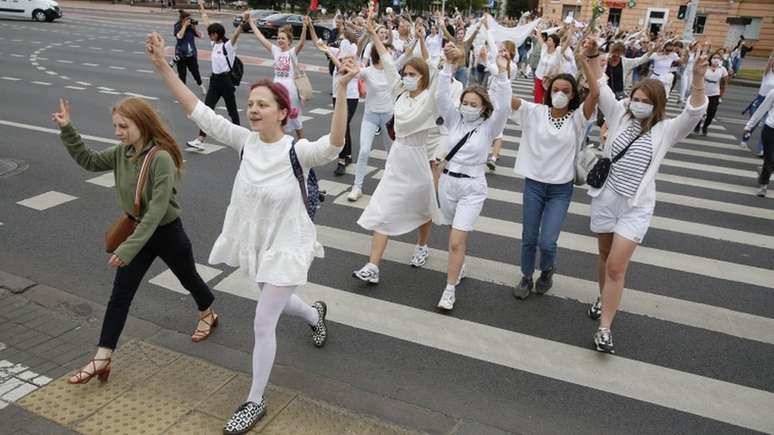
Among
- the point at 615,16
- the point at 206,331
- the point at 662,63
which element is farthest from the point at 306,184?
the point at 615,16

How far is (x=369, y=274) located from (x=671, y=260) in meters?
3.27

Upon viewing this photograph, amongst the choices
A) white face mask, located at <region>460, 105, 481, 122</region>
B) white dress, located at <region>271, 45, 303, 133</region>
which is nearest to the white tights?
white face mask, located at <region>460, 105, 481, 122</region>

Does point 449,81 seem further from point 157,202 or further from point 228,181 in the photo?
point 228,181

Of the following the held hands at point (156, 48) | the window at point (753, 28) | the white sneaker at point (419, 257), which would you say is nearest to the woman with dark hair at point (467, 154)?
the white sneaker at point (419, 257)

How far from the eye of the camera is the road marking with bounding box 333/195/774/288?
5.54 metres

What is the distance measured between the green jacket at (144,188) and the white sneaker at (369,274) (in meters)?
A: 1.85

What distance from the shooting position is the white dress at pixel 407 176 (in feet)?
15.9

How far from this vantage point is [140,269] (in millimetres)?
3500

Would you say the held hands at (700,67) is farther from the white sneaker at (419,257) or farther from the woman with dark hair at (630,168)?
the white sneaker at (419,257)

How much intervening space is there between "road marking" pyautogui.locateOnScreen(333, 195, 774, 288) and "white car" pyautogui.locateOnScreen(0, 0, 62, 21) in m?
32.7

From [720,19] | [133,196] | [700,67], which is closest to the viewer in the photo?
[133,196]

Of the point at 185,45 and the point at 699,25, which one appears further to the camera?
the point at 699,25

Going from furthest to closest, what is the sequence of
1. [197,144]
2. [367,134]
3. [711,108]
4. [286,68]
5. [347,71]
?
[711,108], [197,144], [286,68], [367,134], [347,71]

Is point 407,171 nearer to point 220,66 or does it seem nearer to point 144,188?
point 144,188
